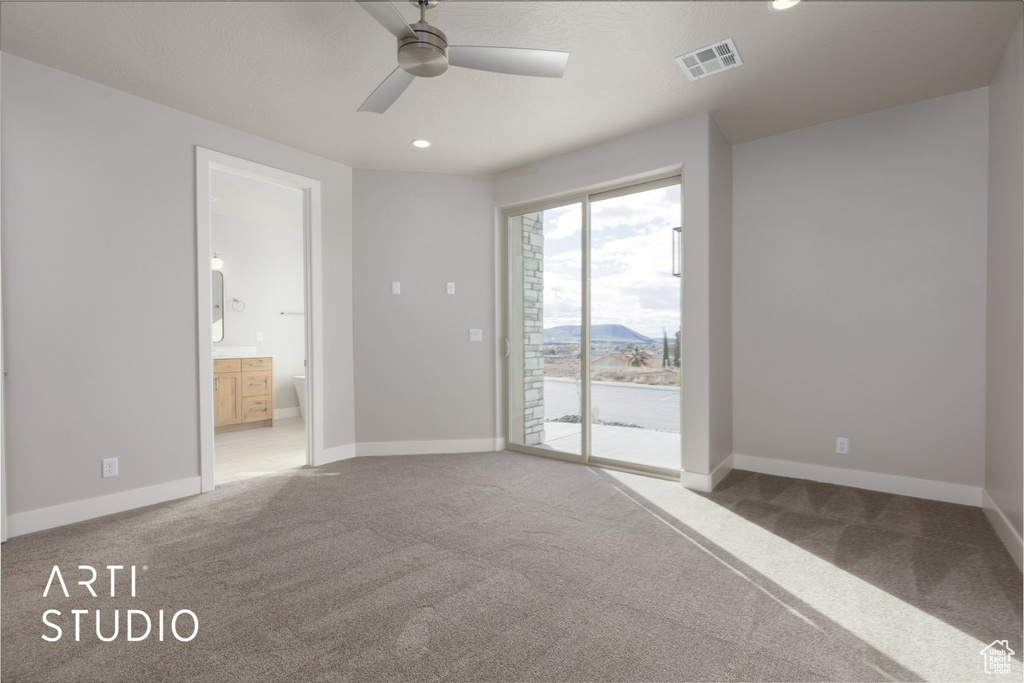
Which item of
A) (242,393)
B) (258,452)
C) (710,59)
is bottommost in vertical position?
(258,452)

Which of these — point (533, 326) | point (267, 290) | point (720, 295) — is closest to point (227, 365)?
point (267, 290)

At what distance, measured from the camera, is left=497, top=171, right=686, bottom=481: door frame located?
3803 mm

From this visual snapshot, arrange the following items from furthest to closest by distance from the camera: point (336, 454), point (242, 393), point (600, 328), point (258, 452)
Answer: point (242, 393)
point (258, 452)
point (336, 454)
point (600, 328)

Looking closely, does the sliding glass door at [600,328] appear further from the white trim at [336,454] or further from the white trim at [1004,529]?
the white trim at [1004,529]

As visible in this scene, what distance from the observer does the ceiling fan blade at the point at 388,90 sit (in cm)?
245

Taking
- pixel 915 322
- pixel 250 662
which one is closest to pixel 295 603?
pixel 250 662

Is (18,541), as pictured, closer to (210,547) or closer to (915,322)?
(210,547)

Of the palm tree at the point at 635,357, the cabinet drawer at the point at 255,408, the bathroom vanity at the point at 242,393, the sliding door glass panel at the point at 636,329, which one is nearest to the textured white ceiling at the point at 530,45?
the sliding door glass panel at the point at 636,329

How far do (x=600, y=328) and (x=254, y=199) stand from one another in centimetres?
431

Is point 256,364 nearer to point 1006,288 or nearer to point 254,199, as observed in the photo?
point 254,199

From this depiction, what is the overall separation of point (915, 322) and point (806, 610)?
2.41m

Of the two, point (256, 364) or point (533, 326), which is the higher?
point (533, 326)

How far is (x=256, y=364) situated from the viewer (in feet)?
20.3

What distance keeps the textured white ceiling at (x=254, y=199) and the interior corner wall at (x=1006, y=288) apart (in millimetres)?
5249
